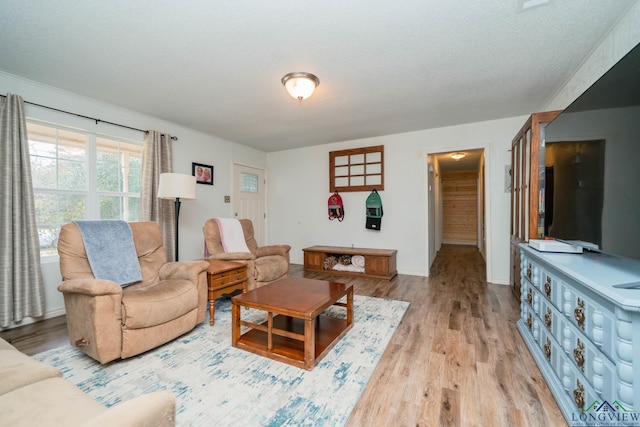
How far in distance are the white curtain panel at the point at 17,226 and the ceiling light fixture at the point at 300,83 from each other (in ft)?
8.39

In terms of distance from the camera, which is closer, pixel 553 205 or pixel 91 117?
pixel 553 205

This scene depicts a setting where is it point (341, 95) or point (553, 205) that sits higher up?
point (341, 95)

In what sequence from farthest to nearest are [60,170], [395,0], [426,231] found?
[426,231] < [60,170] < [395,0]

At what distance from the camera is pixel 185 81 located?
2639 mm

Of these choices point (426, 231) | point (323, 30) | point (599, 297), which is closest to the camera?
point (599, 297)

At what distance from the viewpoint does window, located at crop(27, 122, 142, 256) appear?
2.76 metres

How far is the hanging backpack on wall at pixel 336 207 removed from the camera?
16.3 ft

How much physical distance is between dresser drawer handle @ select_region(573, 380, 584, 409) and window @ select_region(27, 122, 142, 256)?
4384mm

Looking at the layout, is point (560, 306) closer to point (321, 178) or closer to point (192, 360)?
point (192, 360)

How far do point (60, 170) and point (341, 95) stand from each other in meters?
3.20

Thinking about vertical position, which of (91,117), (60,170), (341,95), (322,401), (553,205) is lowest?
(322,401)

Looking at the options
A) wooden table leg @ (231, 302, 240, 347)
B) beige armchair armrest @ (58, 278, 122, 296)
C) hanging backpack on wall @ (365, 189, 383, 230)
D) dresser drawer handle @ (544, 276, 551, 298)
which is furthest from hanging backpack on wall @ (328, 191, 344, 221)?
beige armchair armrest @ (58, 278, 122, 296)

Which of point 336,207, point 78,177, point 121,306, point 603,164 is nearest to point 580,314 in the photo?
point 603,164

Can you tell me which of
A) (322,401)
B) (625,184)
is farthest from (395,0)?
(322,401)
